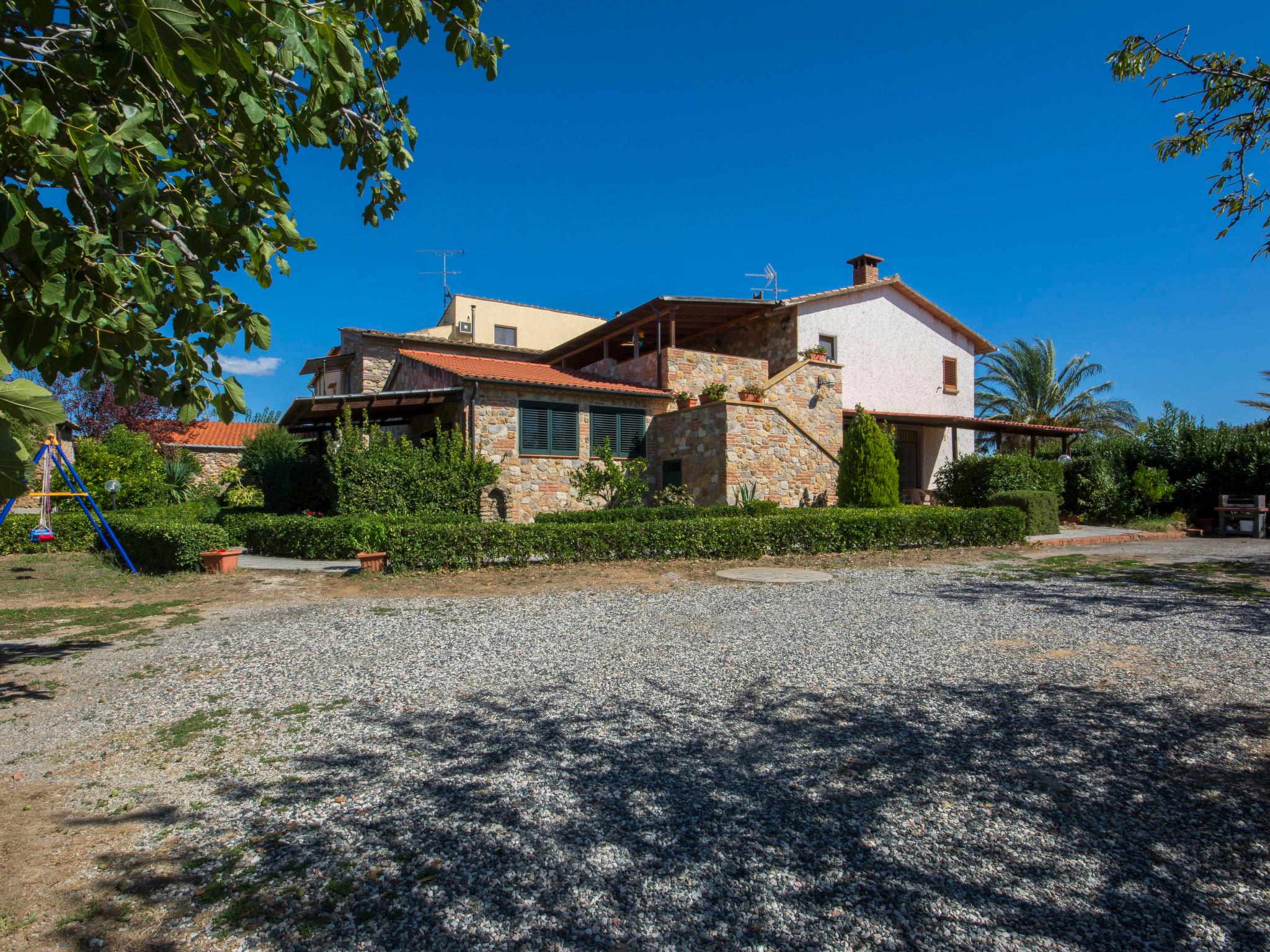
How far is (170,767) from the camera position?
3.78m

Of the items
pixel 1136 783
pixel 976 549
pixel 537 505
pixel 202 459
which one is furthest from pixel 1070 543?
pixel 202 459

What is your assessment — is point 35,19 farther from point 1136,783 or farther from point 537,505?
point 537,505

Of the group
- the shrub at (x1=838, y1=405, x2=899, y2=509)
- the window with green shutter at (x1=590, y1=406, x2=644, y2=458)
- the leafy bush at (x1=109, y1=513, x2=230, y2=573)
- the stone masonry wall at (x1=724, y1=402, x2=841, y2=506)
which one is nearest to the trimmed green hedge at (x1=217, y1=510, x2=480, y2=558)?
the leafy bush at (x1=109, y1=513, x2=230, y2=573)

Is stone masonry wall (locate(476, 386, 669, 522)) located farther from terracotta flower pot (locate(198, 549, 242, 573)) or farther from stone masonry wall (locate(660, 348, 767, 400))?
terracotta flower pot (locate(198, 549, 242, 573))

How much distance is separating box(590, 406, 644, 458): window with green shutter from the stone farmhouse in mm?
37

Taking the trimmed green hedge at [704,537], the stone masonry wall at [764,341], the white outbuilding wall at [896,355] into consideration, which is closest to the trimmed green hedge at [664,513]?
the trimmed green hedge at [704,537]

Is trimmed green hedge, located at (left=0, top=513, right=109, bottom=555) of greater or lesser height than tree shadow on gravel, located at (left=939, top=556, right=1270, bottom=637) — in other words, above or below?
above

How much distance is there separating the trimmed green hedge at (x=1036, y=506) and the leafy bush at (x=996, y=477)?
136 centimetres

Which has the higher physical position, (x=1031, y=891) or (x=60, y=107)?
(x=60, y=107)

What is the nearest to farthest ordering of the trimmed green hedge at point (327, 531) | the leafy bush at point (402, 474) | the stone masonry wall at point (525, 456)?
the trimmed green hedge at point (327, 531), the leafy bush at point (402, 474), the stone masonry wall at point (525, 456)

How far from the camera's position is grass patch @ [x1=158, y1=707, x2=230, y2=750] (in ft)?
13.6

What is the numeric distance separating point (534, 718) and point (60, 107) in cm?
396

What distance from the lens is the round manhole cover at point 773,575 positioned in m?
9.96

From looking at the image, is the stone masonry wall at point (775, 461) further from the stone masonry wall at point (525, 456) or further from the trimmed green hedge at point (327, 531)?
the trimmed green hedge at point (327, 531)
